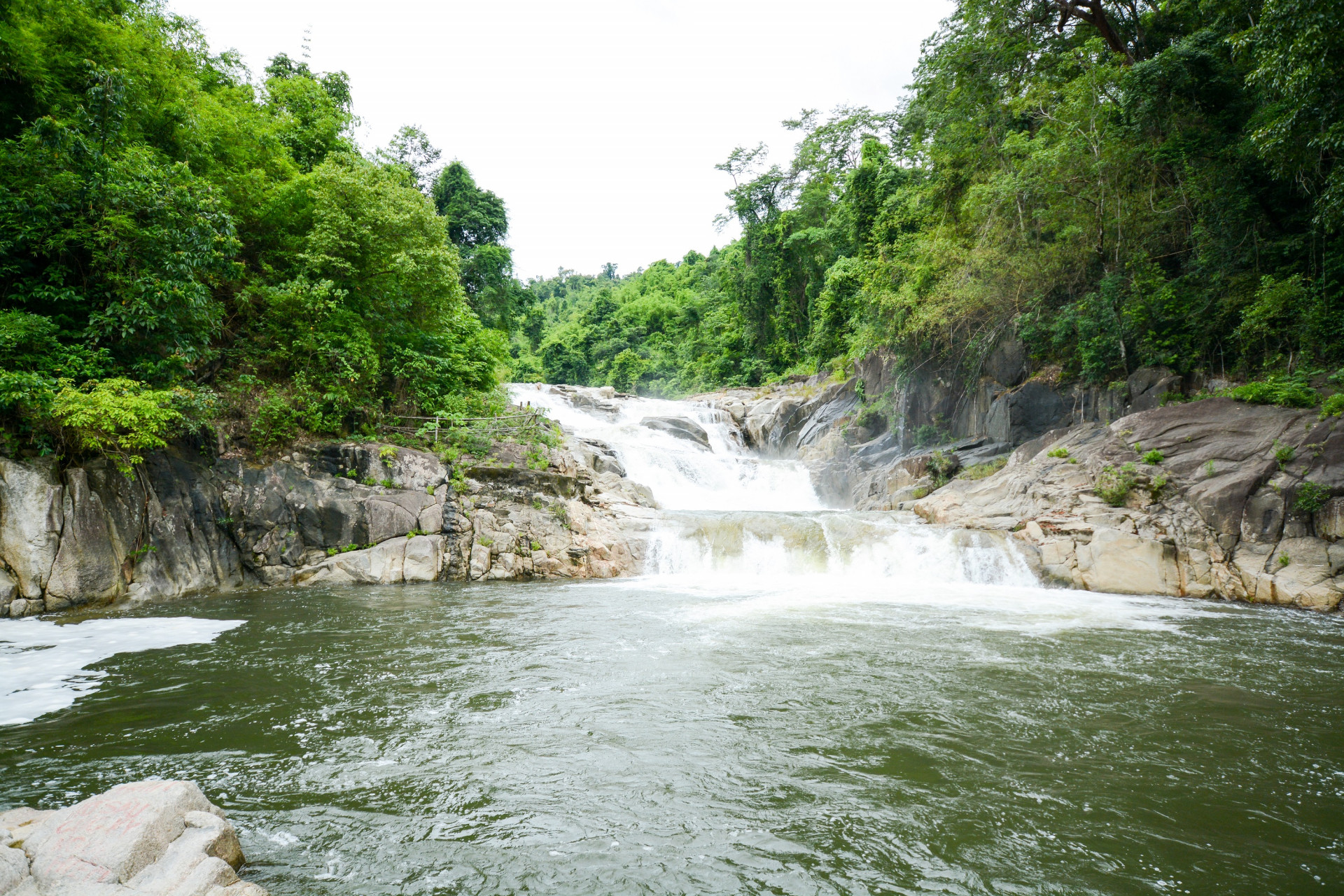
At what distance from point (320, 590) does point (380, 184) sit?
29.7 feet

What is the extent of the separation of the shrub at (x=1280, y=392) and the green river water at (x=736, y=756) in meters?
6.19

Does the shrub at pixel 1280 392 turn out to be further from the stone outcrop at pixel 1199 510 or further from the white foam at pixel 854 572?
the white foam at pixel 854 572

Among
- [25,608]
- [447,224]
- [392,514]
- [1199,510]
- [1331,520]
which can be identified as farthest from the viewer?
[447,224]

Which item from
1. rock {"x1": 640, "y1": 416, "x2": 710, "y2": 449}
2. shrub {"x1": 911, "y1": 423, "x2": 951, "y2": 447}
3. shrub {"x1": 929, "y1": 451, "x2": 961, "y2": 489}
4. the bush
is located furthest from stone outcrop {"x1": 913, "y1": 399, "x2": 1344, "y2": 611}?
the bush

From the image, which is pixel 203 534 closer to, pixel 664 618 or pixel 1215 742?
pixel 664 618

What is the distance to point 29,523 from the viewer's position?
8.46 meters

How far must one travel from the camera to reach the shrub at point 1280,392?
1145 cm

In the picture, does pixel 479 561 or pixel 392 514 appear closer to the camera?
pixel 392 514

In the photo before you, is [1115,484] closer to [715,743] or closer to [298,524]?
[715,743]

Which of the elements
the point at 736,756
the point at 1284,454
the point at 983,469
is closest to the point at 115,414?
the point at 736,756

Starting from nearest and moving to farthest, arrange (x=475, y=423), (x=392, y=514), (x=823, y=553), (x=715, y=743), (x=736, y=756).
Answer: (x=736, y=756)
(x=715, y=743)
(x=392, y=514)
(x=823, y=553)
(x=475, y=423)

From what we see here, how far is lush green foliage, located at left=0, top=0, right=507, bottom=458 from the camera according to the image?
29.5 feet

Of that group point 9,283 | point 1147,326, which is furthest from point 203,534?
point 1147,326

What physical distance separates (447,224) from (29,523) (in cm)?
1099
